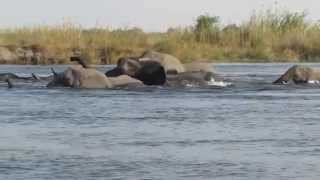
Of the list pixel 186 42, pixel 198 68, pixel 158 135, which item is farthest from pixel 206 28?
pixel 158 135

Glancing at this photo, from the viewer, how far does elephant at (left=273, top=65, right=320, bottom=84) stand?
42250 millimetres

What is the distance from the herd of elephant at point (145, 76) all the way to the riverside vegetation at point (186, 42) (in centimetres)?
1779

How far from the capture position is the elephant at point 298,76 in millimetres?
42250

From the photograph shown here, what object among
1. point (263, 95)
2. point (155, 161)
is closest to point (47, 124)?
point (155, 161)

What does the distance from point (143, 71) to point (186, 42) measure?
28105mm

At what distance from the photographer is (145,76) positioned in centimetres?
4125

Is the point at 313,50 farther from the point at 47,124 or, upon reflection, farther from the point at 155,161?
the point at 155,161

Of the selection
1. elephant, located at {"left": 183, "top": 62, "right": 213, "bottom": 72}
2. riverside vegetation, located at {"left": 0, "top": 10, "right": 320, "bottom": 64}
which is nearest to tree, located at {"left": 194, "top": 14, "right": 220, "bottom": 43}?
riverside vegetation, located at {"left": 0, "top": 10, "right": 320, "bottom": 64}

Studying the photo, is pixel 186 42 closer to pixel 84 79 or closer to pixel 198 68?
pixel 198 68

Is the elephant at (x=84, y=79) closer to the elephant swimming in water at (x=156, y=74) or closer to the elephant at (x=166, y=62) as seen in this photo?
the elephant swimming in water at (x=156, y=74)

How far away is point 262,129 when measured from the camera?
24.0 meters

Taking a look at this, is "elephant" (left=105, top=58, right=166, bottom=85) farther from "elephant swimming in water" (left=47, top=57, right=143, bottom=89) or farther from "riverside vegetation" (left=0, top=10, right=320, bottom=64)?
"riverside vegetation" (left=0, top=10, right=320, bottom=64)

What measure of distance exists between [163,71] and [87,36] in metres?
27.4

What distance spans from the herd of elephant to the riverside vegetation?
17795 millimetres
